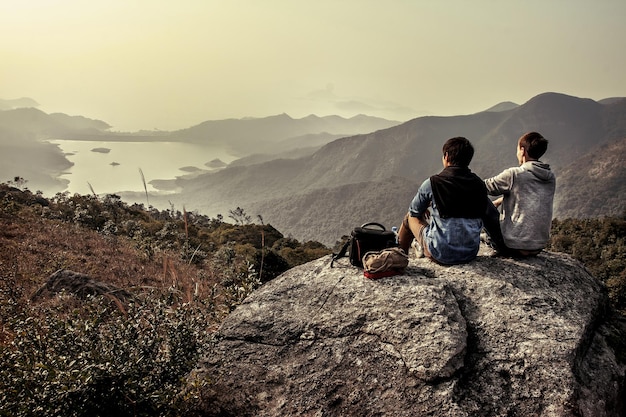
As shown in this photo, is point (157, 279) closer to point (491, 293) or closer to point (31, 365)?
point (31, 365)

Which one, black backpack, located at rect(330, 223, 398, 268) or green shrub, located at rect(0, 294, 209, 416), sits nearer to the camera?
green shrub, located at rect(0, 294, 209, 416)

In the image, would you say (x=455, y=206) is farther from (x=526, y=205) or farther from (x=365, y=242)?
(x=365, y=242)

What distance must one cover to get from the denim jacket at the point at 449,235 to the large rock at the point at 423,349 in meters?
0.31

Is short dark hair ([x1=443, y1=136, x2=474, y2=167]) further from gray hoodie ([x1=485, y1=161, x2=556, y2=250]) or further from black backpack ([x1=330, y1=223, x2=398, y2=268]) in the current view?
black backpack ([x1=330, y1=223, x2=398, y2=268])

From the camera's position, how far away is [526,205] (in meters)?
6.07

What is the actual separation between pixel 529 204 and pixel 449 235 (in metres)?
1.49

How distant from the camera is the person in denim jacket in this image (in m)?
5.71

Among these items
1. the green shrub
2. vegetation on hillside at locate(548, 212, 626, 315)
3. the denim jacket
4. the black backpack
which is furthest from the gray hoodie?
vegetation on hillside at locate(548, 212, 626, 315)

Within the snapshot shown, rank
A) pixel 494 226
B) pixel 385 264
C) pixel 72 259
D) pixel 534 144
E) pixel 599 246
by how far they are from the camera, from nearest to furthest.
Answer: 1. pixel 385 264
2. pixel 534 144
3. pixel 494 226
4. pixel 72 259
5. pixel 599 246

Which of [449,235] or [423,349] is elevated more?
[449,235]

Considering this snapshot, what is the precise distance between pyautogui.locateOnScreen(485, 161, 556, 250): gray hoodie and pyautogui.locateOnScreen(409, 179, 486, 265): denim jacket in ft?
2.17

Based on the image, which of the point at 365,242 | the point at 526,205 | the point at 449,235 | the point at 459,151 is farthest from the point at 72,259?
the point at 526,205

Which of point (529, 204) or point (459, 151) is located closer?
point (459, 151)

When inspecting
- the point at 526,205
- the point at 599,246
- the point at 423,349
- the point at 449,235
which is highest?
the point at 526,205
